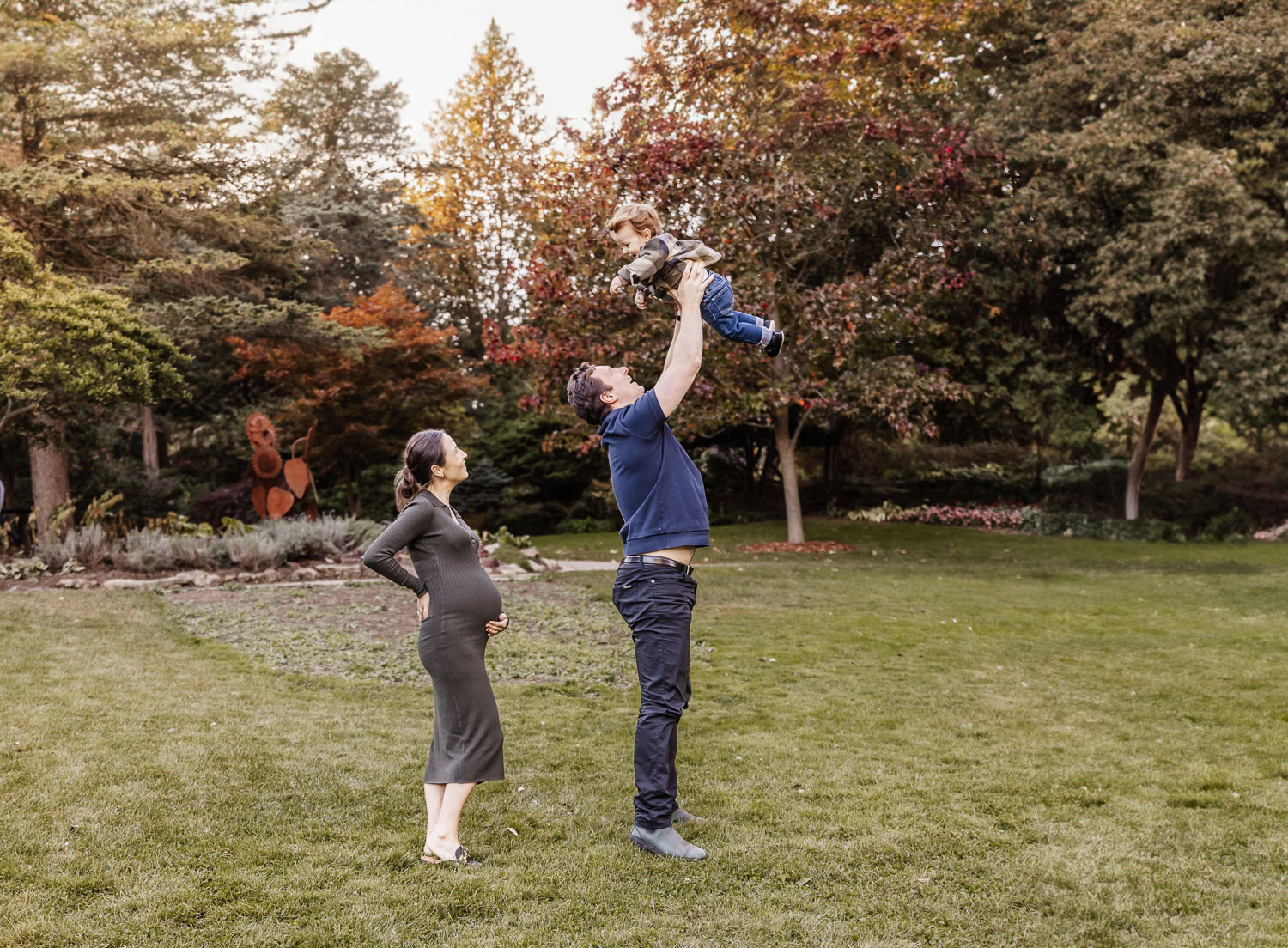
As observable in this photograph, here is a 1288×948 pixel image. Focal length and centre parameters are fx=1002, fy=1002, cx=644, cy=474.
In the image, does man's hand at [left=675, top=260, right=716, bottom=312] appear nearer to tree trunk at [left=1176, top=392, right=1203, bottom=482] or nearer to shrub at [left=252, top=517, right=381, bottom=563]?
shrub at [left=252, top=517, right=381, bottom=563]

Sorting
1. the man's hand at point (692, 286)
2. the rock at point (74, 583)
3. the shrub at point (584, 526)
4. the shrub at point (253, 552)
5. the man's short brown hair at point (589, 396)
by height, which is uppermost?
the man's hand at point (692, 286)

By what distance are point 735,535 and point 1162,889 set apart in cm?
1462

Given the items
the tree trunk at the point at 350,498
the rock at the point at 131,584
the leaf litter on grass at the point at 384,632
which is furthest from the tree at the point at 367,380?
the leaf litter on grass at the point at 384,632

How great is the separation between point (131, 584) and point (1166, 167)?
1345 cm

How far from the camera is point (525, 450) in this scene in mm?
20375

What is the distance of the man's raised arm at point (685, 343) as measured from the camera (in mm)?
3275

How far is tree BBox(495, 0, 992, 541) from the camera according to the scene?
1343 cm

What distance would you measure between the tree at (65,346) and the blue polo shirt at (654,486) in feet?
27.3

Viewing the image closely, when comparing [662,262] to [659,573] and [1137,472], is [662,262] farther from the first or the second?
[1137,472]

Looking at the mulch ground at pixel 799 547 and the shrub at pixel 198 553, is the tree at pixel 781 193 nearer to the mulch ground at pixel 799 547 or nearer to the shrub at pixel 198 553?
the mulch ground at pixel 799 547

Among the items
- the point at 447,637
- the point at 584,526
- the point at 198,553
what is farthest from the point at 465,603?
the point at 584,526

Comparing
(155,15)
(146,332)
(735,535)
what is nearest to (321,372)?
(146,332)

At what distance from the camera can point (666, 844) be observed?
11.1 ft

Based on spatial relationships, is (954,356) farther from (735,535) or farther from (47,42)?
(47,42)
